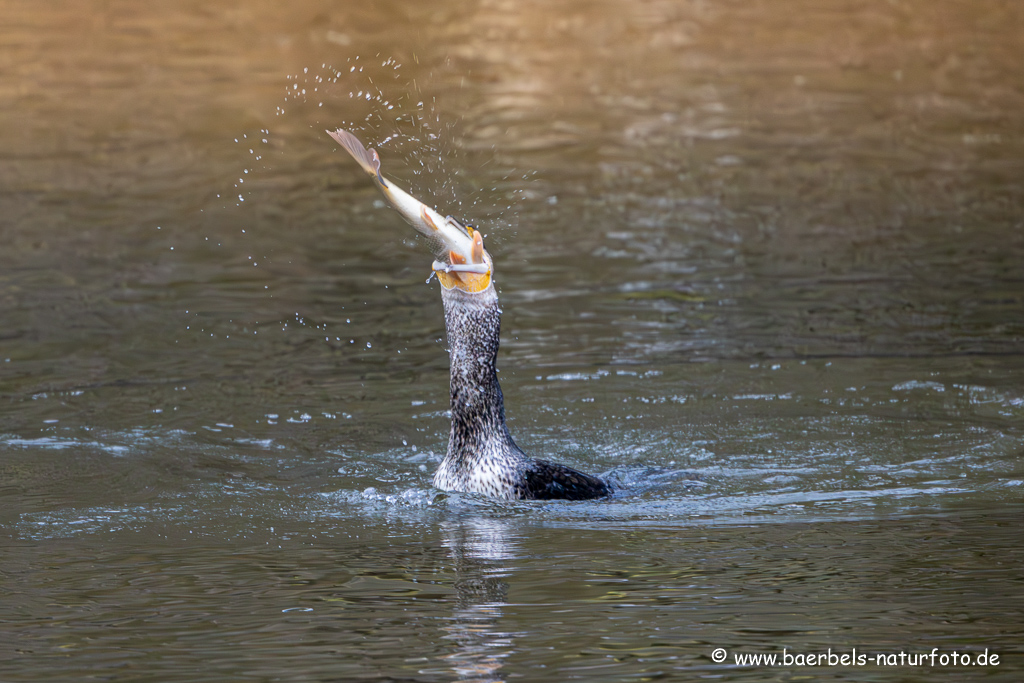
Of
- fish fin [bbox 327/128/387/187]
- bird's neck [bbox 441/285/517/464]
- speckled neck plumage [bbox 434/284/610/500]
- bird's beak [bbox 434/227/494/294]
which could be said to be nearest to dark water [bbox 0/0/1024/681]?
speckled neck plumage [bbox 434/284/610/500]

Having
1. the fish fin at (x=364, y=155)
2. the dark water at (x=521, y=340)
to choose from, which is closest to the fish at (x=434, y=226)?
the fish fin at (x=364, y=155)

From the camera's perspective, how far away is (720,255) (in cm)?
1297

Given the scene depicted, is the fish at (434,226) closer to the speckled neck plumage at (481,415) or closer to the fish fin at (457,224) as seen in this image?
the fish fin at (457,224)

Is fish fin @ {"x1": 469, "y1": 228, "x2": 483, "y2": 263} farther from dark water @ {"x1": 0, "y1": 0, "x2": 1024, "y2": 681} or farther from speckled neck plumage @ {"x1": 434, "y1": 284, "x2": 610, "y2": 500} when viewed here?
dark water @ {"x1": 0, "y1": 0, "x2": 1024, "y2": 681}

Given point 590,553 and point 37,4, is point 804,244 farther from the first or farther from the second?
point 37,4

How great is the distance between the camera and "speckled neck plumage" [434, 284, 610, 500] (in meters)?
6.55

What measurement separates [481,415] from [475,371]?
0.21 metres

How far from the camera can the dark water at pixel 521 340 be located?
5.11 meters

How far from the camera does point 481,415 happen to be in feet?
21.7

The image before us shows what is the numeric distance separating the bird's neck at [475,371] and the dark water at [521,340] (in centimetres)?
37

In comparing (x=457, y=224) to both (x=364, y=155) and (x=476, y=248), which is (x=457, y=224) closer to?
(x=476, y=248)

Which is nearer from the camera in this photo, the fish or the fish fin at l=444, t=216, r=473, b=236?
the fish

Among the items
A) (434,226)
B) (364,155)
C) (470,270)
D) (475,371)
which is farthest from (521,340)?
(364,155)

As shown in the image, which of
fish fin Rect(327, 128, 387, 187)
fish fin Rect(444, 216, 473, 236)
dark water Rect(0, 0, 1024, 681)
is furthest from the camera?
fish fin Rect(444, 216, 473, 236)
